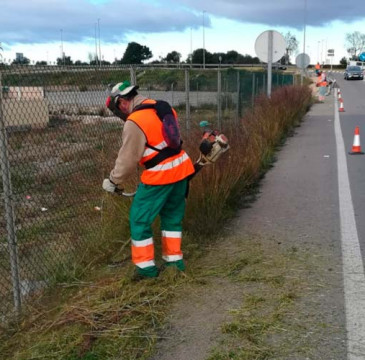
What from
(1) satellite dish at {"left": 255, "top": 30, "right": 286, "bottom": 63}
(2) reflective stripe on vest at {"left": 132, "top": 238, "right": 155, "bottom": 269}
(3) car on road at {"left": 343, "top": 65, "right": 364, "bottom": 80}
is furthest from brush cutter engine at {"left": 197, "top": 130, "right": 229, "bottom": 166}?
(3) car on road at {"left": 343, "top": 65, "right": 364, "bottom": 80}

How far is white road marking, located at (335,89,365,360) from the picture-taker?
324cm

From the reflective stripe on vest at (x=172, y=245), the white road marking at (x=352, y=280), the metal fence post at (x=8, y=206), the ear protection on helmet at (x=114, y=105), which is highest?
the ear protection on helmet at (x=114, y=105)

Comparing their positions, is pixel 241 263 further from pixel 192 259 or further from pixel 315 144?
pixel 315 144

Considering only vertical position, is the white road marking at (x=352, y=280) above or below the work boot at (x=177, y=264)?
below

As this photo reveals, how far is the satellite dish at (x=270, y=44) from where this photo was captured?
14711 mm

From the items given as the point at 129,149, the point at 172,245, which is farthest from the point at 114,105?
the point at 172,245

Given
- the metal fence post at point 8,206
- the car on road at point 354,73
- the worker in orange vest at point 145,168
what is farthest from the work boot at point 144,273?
the car on road at point 354,73

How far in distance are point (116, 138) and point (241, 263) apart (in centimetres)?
248

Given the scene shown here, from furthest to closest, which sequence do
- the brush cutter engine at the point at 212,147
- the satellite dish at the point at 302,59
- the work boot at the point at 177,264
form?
the satellite dish at the point at 302,59 → the brush cutter engine at the point at 212,147 → the work boot at the point at 177,264

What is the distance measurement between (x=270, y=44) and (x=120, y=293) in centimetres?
1250

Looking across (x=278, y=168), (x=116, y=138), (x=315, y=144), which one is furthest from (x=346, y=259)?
(x=315, y=144)

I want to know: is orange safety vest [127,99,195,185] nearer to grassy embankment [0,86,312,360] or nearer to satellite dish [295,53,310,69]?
grassy embankment [0,86,312,360]

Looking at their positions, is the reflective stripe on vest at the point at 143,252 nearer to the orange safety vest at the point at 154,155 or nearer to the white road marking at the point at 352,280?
the orange safety vest at the point at 154,155

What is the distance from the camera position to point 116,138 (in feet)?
20.2
